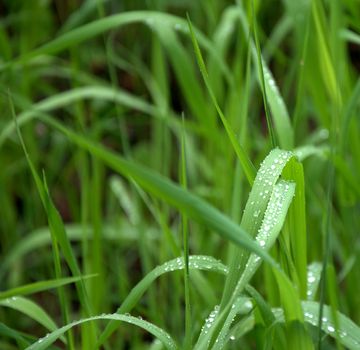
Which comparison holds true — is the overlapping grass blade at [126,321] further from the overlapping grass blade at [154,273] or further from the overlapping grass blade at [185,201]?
the overlapping grass blade at [185,201]

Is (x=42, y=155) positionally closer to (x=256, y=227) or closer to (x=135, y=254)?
(x=135, y=254)

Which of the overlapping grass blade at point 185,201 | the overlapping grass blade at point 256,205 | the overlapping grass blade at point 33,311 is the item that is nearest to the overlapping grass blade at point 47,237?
the overlapping grass blade at point 33,311

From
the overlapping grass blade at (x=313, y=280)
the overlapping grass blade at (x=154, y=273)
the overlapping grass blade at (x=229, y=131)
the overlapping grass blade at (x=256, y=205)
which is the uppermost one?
the overlapping grass blade at (x=229, y=131)

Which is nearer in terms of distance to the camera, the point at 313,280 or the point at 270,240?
the point at 270,240

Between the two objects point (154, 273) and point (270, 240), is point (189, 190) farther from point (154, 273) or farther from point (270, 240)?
point (270, 240)

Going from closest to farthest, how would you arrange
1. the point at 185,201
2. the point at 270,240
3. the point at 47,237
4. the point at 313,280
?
the point at 185,201
the point at 270,240
the point at 313,280
the point at 47,237

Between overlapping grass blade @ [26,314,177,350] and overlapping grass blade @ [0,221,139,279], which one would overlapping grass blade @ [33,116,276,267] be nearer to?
overlapping grass blade @ [26,314,177,350]

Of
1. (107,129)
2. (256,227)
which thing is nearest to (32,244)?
(107,129)

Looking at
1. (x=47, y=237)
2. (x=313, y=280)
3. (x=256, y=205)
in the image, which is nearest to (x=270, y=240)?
(x=256, y=205)
